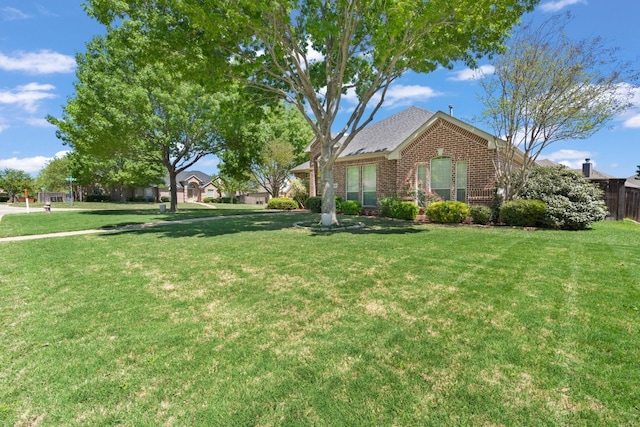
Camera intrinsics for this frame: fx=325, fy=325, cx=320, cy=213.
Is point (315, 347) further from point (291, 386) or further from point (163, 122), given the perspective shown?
point (163, 122)

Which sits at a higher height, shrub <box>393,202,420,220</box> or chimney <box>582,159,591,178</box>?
chimney <box>582,159,591,178</box>

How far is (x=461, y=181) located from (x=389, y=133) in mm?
5630

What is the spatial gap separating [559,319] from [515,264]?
8.08 feet

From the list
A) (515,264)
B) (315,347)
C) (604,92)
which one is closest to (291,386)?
(315,347)

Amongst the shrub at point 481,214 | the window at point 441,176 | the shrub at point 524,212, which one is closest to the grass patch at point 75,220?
the window at point 441,176

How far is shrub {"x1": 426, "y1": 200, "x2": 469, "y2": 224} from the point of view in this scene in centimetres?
1271

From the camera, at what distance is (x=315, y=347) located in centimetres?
325

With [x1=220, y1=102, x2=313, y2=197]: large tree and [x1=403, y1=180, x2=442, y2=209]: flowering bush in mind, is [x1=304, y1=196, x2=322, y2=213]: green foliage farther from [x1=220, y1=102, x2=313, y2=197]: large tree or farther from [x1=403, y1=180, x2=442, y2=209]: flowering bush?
[x1=220, y1=102, x2=313, y2=197]: large tree

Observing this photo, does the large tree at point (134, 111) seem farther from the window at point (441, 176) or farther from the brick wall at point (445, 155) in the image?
the window at point (441, 176)

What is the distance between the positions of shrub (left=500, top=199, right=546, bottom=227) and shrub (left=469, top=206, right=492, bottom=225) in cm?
57

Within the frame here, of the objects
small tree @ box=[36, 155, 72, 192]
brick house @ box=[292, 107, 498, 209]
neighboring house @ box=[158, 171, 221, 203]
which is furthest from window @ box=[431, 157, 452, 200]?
small tree @ box=[36, 155, 72, 192]

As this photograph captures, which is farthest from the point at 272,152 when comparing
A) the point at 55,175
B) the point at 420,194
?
the point at 55,175

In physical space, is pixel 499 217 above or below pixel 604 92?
below

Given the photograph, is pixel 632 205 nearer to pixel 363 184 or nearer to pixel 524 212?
pixel 524 212
